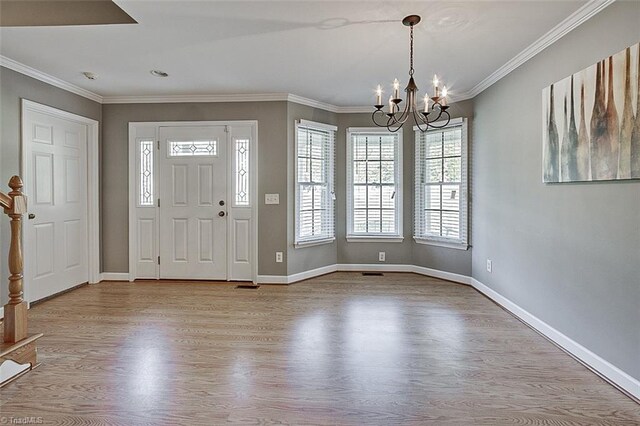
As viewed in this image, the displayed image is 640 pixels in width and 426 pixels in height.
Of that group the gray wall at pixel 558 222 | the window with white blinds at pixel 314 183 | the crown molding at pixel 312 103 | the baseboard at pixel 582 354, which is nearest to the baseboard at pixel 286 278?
the window with white blinds at pixel 314 183

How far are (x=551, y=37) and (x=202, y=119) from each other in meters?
3.93

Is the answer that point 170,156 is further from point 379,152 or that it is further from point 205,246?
point 379,152

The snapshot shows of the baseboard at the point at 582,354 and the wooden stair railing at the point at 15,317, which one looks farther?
the wooden stair railing at the point at 15,317

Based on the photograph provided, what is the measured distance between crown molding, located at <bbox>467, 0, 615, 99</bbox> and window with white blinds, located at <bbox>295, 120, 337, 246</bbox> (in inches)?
86.1

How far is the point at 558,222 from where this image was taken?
292cm

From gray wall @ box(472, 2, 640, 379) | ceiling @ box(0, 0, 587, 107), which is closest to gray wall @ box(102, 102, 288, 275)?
ceiling @ box(0, 0, 587, 107)

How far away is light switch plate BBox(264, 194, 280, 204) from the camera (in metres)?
4.82

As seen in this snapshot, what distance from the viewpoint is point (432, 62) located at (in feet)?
11.7

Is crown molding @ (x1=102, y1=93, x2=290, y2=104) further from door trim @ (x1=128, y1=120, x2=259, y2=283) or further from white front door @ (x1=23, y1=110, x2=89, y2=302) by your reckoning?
white front door @ (x1=23, y1=110, x2=89, y2=302)

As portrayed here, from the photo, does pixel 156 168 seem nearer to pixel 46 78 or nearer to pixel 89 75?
pixel 89 75

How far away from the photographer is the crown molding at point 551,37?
7.98ft

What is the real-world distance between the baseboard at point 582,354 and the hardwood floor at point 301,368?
0.24ft

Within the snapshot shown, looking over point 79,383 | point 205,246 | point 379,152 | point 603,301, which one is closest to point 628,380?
point 603,301

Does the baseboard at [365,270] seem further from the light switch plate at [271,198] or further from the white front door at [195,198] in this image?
the light switch plate at [271,198]
